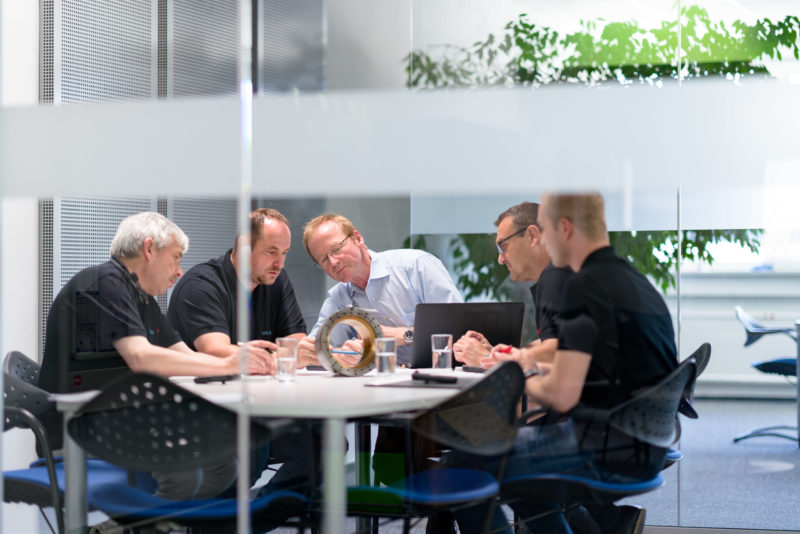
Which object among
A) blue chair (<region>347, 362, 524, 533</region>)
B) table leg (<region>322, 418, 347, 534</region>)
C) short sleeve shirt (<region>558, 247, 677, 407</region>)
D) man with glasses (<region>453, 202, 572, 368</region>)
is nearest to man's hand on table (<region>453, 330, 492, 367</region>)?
man with glasses (<region>453, 202, 572, 368</region>)

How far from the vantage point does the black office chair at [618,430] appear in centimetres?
278

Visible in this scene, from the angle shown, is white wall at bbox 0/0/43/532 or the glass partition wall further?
white wall at bbox 0/0/43/532

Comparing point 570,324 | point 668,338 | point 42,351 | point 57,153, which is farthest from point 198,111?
point 668,338

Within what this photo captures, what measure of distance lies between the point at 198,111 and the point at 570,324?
1289mm

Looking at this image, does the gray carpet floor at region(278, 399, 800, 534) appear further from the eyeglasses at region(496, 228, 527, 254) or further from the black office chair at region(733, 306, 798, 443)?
the eyeglasses at region(496, 228, 527, 254)

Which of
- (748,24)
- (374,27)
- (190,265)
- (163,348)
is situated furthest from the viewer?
(748,24)

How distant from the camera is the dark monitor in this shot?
132 inches

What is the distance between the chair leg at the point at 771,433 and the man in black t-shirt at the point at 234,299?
220cm

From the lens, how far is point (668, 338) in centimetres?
292

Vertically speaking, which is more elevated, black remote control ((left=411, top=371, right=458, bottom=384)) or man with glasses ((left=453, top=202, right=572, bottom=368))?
man with glasses ((left=453, top=202, right=572, bottom=368))

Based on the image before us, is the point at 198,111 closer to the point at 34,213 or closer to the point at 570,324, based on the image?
the point at 34,213

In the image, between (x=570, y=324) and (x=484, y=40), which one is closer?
(x=570, y=324)

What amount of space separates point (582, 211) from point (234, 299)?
1.21 meters

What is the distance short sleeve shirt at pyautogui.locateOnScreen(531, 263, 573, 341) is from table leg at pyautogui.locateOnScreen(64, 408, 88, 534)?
4.70 feet
